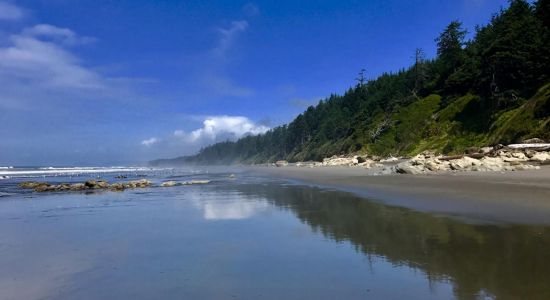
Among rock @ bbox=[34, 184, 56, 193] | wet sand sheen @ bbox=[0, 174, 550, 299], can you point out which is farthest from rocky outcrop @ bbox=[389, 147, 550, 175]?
rock @ bbox=[34, 184, 56, 193]

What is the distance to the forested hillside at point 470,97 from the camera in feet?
148

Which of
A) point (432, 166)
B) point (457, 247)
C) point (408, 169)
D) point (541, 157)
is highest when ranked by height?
point (541, 157)

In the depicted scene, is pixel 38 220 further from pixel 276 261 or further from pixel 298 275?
pixel 298 275

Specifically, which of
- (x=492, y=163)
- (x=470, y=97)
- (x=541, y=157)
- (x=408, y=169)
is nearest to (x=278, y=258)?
(x=492, y=163)

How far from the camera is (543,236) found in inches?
356

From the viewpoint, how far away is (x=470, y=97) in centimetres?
6084

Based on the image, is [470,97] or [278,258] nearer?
[278,258]

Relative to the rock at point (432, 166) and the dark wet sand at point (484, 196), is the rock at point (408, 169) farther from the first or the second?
the dark wet sand at point (484, 196)

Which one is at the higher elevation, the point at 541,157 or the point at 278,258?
the point at 541,157

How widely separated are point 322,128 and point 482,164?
11020cm

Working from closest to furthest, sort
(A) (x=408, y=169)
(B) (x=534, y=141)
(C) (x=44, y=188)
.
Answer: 1. (A) (x=408, y=169)
2. (B) (x=534, y=141)
3. (C) (x=44, y=188)

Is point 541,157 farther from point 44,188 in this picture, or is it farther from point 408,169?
point 44,188

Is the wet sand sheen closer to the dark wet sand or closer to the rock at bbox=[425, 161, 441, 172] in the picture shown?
the dark wet sand

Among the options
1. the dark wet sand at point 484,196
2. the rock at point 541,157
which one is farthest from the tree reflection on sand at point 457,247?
the rock at point 541,157
